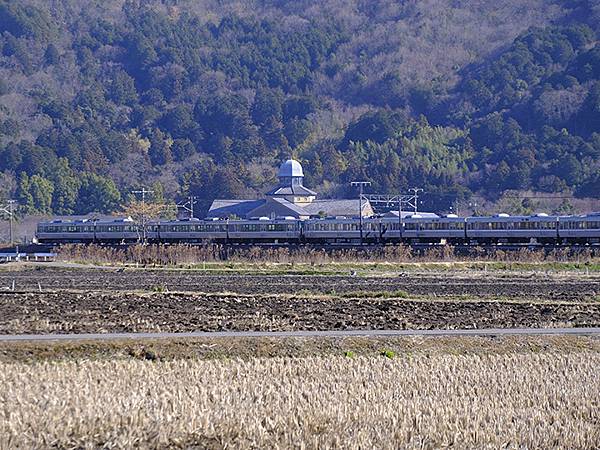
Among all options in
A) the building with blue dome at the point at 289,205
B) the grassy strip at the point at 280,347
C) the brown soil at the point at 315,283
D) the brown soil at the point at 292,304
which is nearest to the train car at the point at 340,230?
the building with blue dome at the point at 289,205

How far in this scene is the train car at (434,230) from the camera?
90.4 m

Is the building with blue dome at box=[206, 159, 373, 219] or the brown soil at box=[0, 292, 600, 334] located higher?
the building with blue dome at box=[206, 159, 373, 219]

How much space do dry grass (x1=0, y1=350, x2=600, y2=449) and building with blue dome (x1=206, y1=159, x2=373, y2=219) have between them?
93235 mm

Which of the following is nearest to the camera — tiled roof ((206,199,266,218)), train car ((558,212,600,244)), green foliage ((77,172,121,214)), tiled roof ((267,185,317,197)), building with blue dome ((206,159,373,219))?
train car ((558,212,600,244))

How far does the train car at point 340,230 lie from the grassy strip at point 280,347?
6413 centimetres

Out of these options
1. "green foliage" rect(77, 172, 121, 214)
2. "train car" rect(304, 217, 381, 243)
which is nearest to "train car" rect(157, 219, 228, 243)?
"train car" rect(304, 217, 381, 243)

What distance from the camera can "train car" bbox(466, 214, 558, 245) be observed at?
8775cm

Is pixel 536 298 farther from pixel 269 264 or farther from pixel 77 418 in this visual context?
pixel 269 264

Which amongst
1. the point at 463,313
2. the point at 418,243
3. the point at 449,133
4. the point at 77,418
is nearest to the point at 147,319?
the point at 463,313

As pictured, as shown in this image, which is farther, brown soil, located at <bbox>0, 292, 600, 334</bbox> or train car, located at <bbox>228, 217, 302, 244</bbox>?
train car, located at <bbox>228, 217, 302, 244</bbox>

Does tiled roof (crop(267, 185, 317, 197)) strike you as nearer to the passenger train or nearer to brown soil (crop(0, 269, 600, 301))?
the passenger train

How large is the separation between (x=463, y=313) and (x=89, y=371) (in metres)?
15.8

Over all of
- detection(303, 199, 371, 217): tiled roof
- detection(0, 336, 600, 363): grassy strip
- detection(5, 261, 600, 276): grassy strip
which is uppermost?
detection(303, 199, 371, 217): tiled roof

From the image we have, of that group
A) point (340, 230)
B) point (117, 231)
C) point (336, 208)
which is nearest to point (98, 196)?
point (336, 208)
